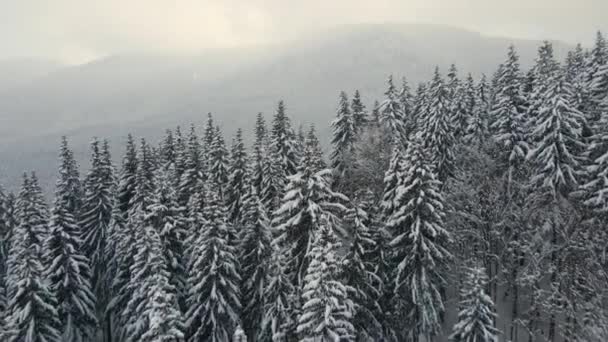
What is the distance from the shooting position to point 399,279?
27.5 m

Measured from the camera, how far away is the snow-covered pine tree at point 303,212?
2309cm

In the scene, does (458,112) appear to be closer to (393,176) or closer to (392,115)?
(392,115)

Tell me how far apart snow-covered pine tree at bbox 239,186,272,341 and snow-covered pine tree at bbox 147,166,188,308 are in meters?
5.05

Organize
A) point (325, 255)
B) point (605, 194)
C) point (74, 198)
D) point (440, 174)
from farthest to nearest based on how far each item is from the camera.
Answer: point (74, 198) → point (440, 174) → point (605, 194) → point (325, 255)

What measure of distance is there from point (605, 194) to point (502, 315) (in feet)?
50.9

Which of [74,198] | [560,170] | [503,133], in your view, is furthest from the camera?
[74,198]

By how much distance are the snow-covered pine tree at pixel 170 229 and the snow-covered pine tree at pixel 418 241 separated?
51.8 feet

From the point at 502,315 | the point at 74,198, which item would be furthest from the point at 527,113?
the point at 74,198

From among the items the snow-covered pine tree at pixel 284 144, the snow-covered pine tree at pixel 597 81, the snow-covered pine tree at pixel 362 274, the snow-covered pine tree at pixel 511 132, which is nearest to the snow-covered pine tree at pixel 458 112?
the snow-covered pine tree at pixel 511 132

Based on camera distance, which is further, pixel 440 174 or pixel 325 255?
pixel 440 174

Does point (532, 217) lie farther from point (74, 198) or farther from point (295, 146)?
point (74, 198)

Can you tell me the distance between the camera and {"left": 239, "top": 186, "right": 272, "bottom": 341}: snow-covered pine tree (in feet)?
97.7

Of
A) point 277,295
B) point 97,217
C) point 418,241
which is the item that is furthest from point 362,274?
point 97,217

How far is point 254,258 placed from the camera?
30.4m
